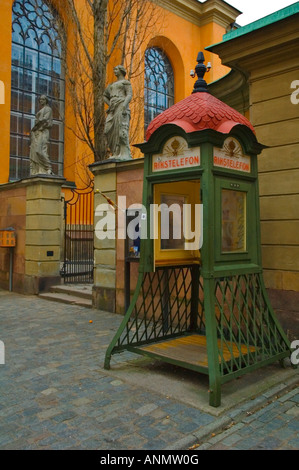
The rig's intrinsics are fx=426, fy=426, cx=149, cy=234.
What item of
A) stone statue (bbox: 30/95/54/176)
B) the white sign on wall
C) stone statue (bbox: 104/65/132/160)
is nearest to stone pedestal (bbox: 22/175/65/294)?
stone statue (bbox: 30/95/54/176)

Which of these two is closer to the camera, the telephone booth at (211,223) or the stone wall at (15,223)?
the telephone booth at (211,223)

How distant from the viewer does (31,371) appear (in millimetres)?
4855

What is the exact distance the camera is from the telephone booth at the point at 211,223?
4.22m

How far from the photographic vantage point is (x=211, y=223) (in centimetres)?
423

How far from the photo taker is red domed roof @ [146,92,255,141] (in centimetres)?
431

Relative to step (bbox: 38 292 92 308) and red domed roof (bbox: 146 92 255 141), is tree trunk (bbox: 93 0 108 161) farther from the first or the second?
red domed roof (bbox: 146 92 255 141)

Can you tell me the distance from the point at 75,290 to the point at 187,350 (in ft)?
19.2

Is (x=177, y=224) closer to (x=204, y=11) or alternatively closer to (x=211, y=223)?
(x=211, y=223)

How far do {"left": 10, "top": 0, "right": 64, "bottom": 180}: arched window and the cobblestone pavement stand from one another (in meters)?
13.9

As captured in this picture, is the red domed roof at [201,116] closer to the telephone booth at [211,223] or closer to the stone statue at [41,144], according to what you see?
the telephone booth at [211,223]

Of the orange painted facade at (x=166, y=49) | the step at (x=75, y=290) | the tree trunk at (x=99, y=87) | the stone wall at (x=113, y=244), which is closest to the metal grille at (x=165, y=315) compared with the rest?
the stone wall at (x=113, y=244)

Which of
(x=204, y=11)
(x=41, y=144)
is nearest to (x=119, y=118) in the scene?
(x=41, y=144)

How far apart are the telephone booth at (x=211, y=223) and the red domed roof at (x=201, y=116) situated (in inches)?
0.4
